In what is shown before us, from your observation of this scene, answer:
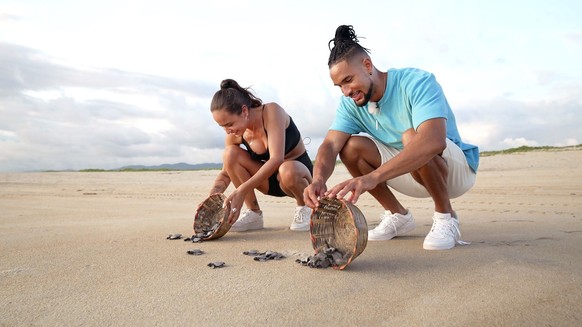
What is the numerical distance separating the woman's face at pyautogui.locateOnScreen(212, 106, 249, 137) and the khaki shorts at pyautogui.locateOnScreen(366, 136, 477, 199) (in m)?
1.04

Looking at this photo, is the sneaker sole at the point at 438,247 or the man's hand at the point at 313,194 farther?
the sneaker sole at the point at 438,247

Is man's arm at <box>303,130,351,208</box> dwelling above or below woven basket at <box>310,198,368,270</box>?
above

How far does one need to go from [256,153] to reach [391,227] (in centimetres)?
137

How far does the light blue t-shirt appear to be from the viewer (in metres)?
2.88

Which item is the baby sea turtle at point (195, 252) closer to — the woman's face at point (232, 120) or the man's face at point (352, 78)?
the woman's face at point (232, 120)

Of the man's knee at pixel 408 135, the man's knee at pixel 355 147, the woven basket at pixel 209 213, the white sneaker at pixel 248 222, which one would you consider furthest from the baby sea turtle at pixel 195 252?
the man's knee at pixel 408 135

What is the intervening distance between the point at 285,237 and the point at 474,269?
156 centimetres

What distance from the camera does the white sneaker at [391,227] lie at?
3410 millimetres

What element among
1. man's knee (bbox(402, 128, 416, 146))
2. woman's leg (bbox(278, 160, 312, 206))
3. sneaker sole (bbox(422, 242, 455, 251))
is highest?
man's knee (bbox(402, 128, 416, 146))

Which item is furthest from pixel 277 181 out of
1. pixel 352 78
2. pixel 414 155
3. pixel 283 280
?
pixel 283 280

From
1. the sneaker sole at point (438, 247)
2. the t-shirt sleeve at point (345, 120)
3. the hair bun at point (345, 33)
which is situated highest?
the hair bun at point (345, 33)

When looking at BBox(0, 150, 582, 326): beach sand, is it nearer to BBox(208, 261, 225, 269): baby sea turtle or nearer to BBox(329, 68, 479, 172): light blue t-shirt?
BBox(208, 261, 225, 269): baby sea turtle

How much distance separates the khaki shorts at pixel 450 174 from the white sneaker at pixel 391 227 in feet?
0.71

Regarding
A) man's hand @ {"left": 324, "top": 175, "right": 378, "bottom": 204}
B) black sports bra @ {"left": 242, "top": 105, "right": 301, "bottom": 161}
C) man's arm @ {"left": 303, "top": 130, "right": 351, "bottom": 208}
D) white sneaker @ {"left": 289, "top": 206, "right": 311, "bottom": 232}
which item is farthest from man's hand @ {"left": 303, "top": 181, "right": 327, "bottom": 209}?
black sports bra @ {"left": 242, "top": 105, "right": 301, "bottom": 161}
